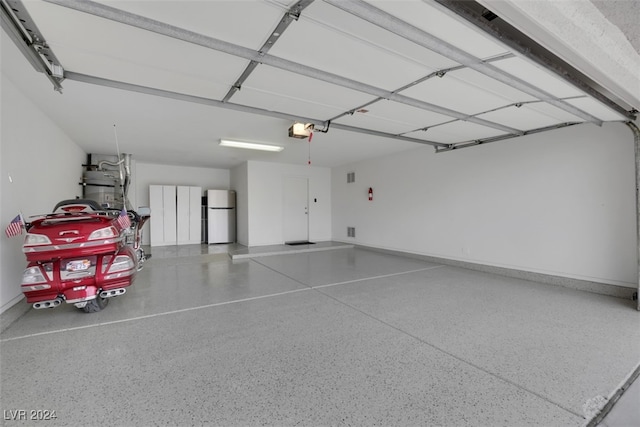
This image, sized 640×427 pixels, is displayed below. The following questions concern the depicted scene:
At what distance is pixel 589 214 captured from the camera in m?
3.61

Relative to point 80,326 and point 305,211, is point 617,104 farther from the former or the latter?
point 305,211

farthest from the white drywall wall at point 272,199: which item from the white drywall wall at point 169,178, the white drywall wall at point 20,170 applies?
the white drywall wall at point 20,170

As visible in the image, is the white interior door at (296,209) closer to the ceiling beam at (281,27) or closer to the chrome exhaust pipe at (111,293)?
the chrome exhaust pipe at (111,293)

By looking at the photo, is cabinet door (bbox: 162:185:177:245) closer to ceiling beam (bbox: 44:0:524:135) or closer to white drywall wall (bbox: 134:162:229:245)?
white drywall wall (bbox: 134:162:229:245)

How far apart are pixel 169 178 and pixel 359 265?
6.36 metres

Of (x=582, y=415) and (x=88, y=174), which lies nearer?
(x=582, y=415)

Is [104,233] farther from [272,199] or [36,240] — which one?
[272,199]

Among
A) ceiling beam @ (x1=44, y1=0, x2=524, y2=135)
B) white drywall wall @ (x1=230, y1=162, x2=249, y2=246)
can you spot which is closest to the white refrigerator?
white drywall wall @ (x1=230, y1=162, x2=249, y2=246)

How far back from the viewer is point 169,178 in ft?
26.3

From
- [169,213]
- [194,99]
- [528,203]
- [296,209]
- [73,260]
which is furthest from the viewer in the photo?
[296,209]

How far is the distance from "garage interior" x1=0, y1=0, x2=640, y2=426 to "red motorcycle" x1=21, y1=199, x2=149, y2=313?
1.22 ft

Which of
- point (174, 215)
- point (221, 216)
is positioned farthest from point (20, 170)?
point (221, 216)

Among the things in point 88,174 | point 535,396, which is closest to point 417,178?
point 535,396

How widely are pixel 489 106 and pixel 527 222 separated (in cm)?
219
